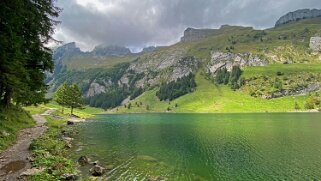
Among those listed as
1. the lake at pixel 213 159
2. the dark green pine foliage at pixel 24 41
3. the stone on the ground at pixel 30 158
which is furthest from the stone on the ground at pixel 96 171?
the dark green pine foliage at pixel 24 41

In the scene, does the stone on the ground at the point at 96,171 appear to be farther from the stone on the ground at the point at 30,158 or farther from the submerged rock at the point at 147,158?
the submerged rock at the point at 147,158

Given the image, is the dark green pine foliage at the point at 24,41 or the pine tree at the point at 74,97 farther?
the pine tree at the point at 74,97

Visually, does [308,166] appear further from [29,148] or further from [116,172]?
[29,148]

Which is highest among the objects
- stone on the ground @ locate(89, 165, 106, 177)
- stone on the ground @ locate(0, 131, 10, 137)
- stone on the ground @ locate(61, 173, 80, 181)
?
stone on the ground @ locate(0, 131, 10, 137)

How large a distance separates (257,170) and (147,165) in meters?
15.7

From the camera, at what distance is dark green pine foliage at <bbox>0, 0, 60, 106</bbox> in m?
37.6

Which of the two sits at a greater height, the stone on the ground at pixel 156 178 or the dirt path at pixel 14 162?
the dirt path at pixel 14 162

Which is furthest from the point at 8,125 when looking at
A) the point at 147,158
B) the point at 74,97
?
the point at 74,97

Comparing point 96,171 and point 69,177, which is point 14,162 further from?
point 96,171

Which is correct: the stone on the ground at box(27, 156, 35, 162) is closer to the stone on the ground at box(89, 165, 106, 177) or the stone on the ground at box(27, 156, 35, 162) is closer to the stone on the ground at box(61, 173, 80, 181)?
the stone on the ground at box(61, 173, 80, 181)

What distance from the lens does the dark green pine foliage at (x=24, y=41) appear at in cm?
3757

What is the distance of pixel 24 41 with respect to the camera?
47688 mm

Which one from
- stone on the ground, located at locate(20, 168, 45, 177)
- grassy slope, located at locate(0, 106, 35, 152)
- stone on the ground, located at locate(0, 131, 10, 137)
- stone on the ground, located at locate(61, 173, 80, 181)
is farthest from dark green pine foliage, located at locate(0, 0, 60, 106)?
stone on the ground, located at locate(61, 173, 80, 181)

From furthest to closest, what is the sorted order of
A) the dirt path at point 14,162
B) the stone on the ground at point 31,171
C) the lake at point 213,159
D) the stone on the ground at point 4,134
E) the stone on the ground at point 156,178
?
the stone on the ground at point 4,134, the lake at point 213,159, the stone on the ground at point 156,178, the stone on the ground at point 31,171, the dirt path at point 14,162
